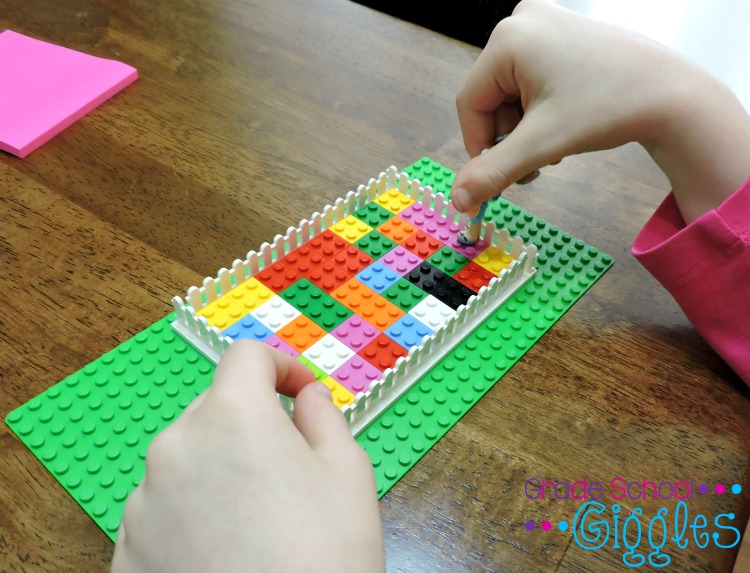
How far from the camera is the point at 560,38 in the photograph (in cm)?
57

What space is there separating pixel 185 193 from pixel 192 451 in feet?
1.56

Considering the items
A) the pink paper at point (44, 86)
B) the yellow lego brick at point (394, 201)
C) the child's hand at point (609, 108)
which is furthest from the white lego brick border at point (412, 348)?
the pink paper at point (44, 86)

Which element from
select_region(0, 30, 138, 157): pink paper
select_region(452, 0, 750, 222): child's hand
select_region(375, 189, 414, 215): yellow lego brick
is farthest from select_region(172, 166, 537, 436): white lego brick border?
select_region(0, 30, 138, 157): pink paper

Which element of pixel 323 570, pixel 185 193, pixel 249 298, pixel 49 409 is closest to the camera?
pixel 323 570

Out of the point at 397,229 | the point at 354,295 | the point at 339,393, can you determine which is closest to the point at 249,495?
the point at 339,393

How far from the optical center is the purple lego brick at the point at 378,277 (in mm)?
654

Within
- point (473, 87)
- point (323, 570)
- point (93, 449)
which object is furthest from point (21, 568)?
point (473, 87)

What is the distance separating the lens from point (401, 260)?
69 cm

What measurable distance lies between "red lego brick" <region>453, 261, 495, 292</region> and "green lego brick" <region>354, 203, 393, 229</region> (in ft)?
0.37

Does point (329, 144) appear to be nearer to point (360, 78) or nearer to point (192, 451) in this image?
point (360, 78)

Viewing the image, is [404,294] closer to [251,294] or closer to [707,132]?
[251,294]

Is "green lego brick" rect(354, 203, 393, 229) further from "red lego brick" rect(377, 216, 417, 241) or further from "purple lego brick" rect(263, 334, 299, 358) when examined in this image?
"purple lego brick" rect(263, 334, 299, 358)

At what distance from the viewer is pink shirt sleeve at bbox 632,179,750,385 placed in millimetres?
553

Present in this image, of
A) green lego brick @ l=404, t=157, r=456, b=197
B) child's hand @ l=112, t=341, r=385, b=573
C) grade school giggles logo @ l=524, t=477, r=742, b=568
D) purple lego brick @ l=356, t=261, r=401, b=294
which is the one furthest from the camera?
green lego brick @ l=404, t=157, r=456, b=197
